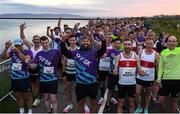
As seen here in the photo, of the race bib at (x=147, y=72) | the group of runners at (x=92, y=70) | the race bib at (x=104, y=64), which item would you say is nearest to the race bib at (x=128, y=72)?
the group of runners at (x=92, y=70)

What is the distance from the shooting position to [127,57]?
9094 millimetres

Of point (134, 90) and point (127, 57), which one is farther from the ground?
point (127, 57)

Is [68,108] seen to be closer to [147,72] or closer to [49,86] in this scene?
[49,86]

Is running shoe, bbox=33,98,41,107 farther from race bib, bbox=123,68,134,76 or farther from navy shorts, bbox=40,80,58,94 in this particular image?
race bib, bbox=123,68,134,76

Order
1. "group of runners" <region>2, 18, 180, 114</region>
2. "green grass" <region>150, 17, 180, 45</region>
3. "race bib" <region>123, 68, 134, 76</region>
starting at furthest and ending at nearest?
"green grass" <region>150, 17, 180, 45</region>
"race bib" <region>123, 68, 134, 76</region>
"group of runners" <region>2, 18, 180, 114</region>

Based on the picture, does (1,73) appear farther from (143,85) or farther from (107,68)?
(143,85)

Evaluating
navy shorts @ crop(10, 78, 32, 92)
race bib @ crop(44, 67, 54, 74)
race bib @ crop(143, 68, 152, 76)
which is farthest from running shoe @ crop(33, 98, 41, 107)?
race bib @ crop(143, 68, 152, 76)

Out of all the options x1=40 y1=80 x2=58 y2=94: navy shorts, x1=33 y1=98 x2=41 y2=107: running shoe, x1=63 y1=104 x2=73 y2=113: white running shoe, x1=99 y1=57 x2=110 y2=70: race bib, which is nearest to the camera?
x1=40 y1=80 x2=58 y2=94: navy shorts

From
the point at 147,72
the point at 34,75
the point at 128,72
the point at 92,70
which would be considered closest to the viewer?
the point at 92,70

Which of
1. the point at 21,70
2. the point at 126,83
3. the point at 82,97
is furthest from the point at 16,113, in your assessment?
the point at 126,83

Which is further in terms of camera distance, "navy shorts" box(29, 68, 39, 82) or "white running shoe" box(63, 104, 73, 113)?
"navy shorts" box(29, 68, 39, 82)

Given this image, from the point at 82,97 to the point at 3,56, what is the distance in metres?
2.30

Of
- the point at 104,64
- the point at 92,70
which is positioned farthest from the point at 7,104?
the point at 92,70

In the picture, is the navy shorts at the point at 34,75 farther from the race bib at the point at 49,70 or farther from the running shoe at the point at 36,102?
the race bib at the point at 49,70
